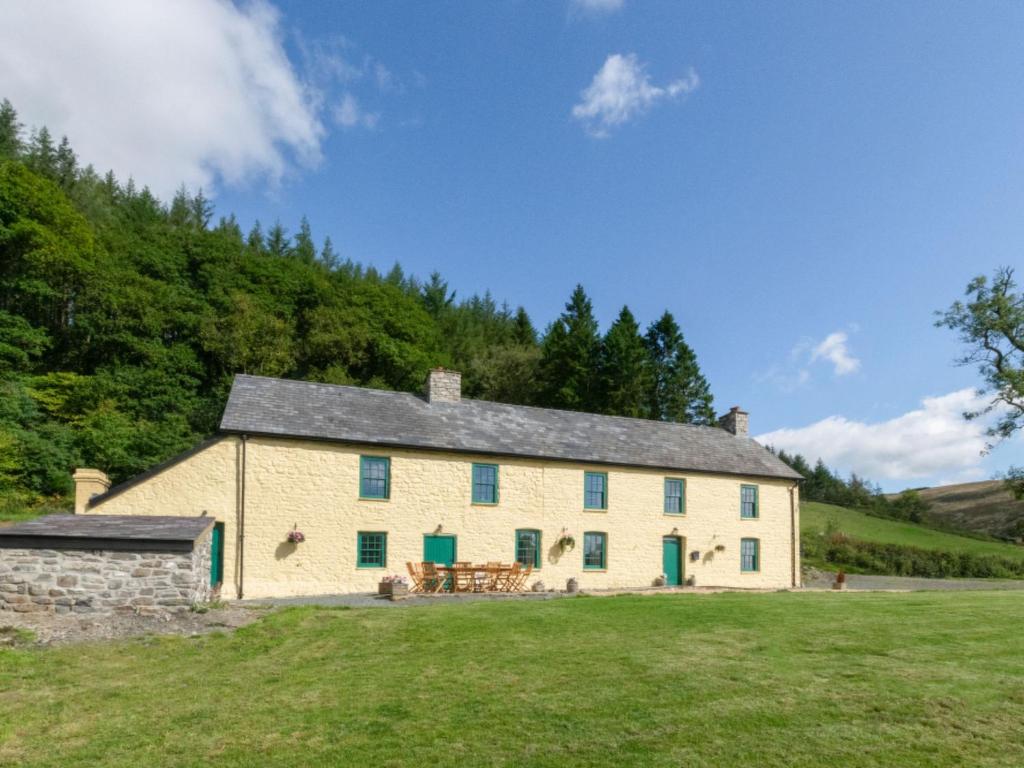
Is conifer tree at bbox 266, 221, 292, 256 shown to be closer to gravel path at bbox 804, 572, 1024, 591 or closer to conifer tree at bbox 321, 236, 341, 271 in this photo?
conifer tree at bbox 321, 236, 341, 271

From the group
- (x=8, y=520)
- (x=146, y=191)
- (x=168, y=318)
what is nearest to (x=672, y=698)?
(x=8, y=520)

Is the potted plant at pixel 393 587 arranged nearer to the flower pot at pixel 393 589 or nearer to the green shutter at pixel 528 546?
the flower pot at pixel 393 589

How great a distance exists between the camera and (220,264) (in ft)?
153

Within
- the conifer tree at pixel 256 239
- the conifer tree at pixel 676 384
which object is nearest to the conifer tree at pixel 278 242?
the conifer tree at pixel 256 239

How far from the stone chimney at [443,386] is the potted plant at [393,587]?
23.6ft

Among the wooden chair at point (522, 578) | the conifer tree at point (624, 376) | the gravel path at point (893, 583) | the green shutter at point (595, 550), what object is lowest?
the gravel path at point (893, 583)

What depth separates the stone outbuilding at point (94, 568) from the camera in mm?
12711

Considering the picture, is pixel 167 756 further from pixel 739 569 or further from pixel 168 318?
pixel 168 318

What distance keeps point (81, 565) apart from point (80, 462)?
71.0 feet

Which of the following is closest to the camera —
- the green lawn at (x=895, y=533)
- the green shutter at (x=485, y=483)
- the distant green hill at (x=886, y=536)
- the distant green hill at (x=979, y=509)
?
the green shutter at (x=485, y=483)

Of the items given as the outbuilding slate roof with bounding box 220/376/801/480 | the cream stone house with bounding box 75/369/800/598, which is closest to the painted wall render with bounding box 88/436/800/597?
the cream stone house with bounding box 75/369/800/598

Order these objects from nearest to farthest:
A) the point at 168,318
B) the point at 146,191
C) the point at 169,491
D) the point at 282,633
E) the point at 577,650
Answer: the point at 577,650
the point at 282,633
the point at 169,491
the point at 168,318
the point at 146,191

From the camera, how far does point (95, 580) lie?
12984mm

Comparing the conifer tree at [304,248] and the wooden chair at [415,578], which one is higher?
the conifer tree at [304,248]
